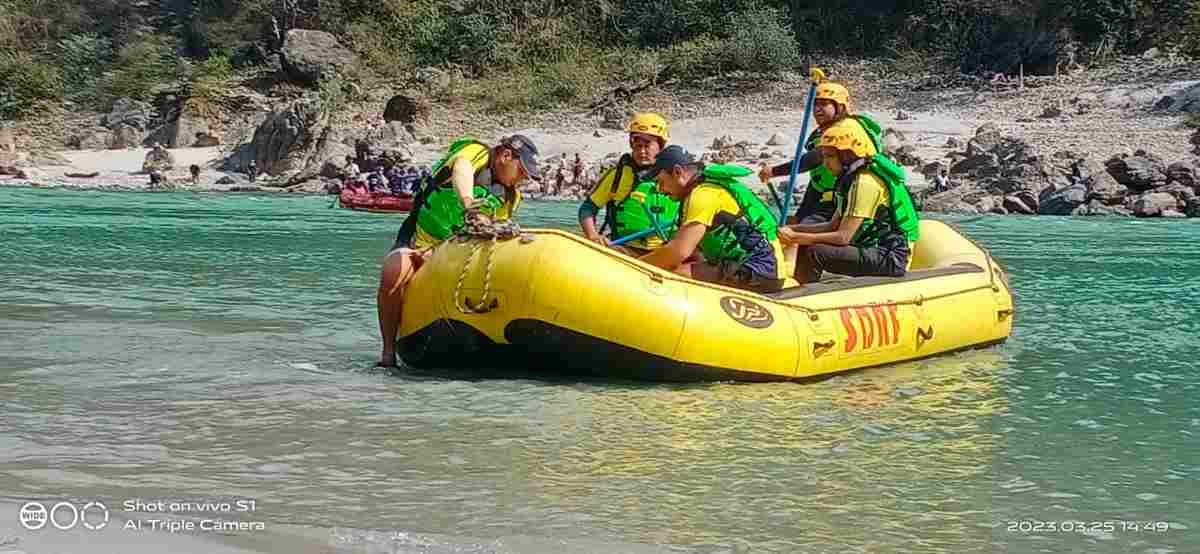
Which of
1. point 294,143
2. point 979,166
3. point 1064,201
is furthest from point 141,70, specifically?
point 1064,201

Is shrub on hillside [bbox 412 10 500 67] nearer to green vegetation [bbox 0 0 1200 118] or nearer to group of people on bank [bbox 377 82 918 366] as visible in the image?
green vegetation [bbox 0 0 1200 118]

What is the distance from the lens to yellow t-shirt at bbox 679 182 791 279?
6145mm

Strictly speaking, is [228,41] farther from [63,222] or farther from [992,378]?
[992,378]

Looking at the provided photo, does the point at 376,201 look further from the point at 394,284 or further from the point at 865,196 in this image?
the point at 394,284

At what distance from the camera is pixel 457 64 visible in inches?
1245

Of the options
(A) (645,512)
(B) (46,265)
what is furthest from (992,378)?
(B) (46,265)

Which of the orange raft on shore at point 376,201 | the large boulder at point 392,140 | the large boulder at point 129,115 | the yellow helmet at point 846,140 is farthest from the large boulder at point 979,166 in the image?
the large boulder at point 129,115

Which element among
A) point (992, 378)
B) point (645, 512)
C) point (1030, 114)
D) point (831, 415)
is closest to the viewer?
point (645, 512)

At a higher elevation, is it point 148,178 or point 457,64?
point 457,64

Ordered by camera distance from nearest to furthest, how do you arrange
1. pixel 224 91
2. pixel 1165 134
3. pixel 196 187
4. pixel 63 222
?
pixel 63 222 → pixel 1165 134 → pixel 196 187 → pixel 224 91

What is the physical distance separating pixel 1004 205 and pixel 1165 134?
3.29m

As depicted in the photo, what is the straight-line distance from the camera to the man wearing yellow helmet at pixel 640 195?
6.82 m

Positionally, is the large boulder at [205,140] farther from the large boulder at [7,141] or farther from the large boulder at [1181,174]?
the large boulder at [1181,174]

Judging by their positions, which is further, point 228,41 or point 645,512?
point 228,41
